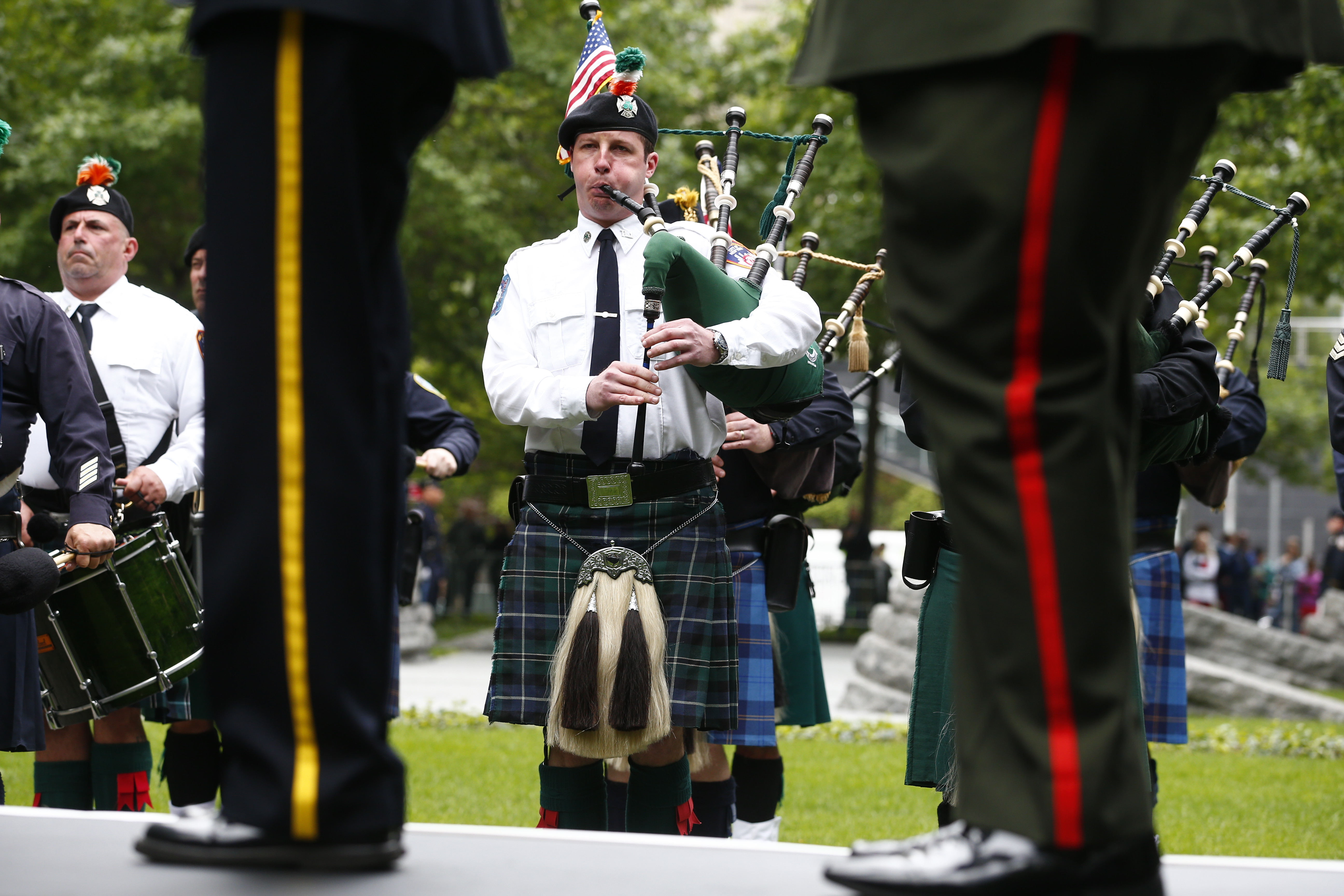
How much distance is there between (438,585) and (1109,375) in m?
18.2

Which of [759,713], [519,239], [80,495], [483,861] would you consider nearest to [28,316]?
[80,495]

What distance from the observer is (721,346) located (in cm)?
333

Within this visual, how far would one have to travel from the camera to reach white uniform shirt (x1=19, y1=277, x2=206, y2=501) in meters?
4.77

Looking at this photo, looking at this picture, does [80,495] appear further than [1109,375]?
Yes

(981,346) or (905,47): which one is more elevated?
(905,47)

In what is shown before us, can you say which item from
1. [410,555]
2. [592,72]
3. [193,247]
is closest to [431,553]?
[410,555]

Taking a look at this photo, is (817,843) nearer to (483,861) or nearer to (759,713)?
(759,713)

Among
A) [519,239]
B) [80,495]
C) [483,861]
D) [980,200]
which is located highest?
[519,239]

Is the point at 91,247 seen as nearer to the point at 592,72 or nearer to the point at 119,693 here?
the point at 119,693

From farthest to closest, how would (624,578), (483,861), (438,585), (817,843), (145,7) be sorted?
(438,585) < (145,7) < (817,843) < (624,578) < (483,861)

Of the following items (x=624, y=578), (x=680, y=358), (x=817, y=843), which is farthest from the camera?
(x=817, y=843)

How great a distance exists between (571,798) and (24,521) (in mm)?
2037

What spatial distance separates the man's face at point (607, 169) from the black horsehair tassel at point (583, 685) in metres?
1.18

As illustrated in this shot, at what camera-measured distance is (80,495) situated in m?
3.96
